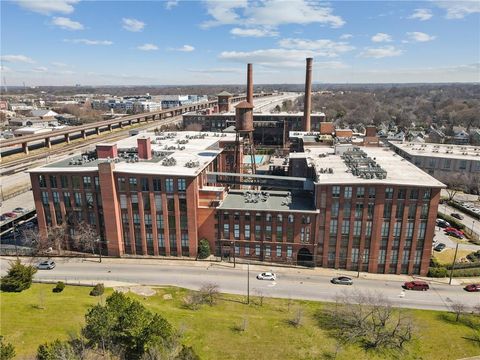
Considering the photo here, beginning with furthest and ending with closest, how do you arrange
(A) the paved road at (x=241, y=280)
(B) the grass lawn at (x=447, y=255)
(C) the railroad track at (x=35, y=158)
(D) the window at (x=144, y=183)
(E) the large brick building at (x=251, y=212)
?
1. (C) the railroad track at (x=35, y=158)
2. (B) the grass lawn at (x=447, y=255)
3. (D) the window at (x=144, y=183)
4. (E) the large brick building at (x=251, y=212)
5. (A) the paved road at (x=241, y=280)

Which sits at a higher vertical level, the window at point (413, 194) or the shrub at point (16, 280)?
the window at point (413, 194)

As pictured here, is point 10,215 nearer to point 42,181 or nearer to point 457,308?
point 42,181

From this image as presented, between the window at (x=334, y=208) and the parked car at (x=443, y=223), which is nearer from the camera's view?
the window at (x=334, y=208)

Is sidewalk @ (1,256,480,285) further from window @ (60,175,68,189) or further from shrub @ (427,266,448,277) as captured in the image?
window @ (60,175,68,189)

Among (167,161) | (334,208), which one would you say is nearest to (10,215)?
(167,161)

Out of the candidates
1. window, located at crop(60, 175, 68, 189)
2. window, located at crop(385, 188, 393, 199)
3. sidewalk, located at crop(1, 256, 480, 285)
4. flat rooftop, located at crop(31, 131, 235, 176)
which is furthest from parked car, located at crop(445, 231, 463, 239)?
window, located at crop(60, 175, 68, 189)

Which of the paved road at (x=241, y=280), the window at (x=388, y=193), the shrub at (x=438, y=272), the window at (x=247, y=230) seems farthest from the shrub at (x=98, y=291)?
the shrub at (x=438, y=272)

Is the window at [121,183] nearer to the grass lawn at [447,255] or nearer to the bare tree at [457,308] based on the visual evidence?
the bare tree at [457,308]
